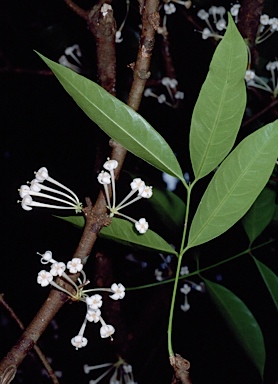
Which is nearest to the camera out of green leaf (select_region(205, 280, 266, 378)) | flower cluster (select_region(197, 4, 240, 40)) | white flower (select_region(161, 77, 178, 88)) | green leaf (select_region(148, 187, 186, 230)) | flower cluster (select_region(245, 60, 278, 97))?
green leaf (select_region(205, 280, 266, 378))

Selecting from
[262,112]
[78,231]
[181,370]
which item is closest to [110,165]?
[181,370]

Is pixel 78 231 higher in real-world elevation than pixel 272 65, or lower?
lower

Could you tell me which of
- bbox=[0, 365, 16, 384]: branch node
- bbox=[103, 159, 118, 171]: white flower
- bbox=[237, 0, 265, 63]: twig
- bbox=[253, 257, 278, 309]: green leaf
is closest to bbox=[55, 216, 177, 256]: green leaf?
bbox=[103, 159, 118, 171]: white flower

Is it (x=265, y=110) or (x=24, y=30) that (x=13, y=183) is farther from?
(x=265, y=110)

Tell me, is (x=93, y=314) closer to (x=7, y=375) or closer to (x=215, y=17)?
(x=7, y=375)

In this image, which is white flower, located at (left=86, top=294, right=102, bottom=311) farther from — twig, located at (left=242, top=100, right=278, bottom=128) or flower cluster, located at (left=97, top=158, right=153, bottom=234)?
twig, located at (left=242, top=100, right=278, bottom=128)

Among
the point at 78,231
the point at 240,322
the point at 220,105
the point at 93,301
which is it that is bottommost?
the point at 78,231
